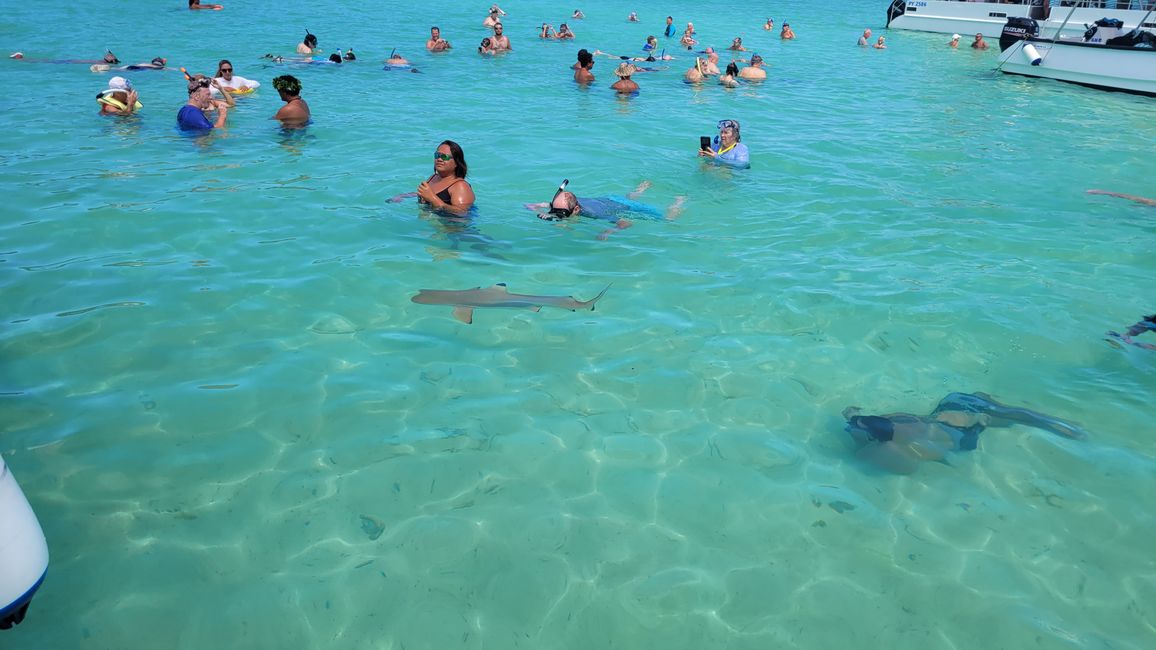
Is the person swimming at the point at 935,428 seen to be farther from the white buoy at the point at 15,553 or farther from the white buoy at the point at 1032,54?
the white buoy at the point at 1032,54

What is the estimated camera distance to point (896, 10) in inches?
1464

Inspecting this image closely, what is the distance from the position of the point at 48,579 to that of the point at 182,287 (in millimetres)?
3560

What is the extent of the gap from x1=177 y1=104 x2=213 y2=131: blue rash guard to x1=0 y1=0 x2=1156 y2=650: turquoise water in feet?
0.93

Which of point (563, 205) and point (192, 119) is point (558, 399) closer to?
point (563, 205)

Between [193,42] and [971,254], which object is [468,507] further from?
[193,42]

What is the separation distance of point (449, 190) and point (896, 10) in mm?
36380

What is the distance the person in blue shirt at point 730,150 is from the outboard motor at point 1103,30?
63.1 feet

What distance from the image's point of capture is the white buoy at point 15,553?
2.57 meters

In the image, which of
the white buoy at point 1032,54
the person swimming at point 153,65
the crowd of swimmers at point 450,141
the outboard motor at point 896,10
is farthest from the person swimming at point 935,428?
the outboard motor at point 896,10

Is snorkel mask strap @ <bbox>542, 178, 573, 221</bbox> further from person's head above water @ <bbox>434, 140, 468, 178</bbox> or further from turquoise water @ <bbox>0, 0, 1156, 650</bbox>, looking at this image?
person's head above water @ <bbox>434, 140, 468, 178</bbox>

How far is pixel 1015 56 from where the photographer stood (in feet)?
74.7

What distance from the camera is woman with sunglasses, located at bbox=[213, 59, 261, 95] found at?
14016mm

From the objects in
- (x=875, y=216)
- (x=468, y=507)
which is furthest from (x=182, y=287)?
(x=875, y=216)

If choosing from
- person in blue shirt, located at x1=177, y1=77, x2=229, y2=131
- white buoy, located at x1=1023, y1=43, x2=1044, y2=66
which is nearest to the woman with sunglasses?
person in blue shirt, located at x1=177, y1=77, x2=229, y2=131
